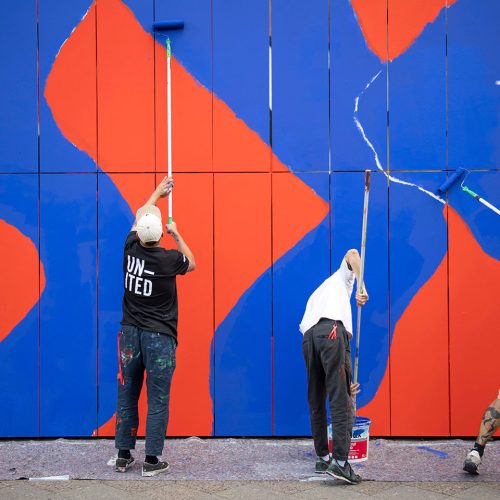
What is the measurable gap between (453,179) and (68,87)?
319 centimetres

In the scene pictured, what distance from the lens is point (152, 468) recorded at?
17.0 ft

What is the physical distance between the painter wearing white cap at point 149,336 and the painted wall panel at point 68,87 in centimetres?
123

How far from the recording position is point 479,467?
5.38 meters

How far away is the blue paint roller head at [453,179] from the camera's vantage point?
603cm

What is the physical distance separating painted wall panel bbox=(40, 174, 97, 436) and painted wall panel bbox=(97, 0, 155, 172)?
32cm

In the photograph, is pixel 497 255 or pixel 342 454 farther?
pixel 497 255

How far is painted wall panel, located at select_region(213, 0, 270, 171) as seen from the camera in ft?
20.2

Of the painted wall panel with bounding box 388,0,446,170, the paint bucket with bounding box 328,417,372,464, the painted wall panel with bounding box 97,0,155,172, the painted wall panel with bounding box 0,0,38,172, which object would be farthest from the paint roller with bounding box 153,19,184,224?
the paint bucket with bounding box 328,417,372,464

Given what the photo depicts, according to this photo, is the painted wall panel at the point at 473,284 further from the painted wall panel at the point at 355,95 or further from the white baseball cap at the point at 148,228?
the white baseball cap at the point at 148,228

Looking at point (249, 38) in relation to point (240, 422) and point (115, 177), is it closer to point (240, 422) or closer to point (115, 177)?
point (115, 177)

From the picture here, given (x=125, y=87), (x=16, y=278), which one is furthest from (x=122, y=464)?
(x=125, y=87)

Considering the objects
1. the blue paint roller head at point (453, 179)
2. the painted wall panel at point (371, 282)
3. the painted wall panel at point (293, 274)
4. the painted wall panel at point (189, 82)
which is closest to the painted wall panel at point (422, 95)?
the blue paint roller head at point (453, 179)

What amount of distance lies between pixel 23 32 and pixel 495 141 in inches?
155

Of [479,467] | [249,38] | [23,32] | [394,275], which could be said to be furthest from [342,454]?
[23,32]
